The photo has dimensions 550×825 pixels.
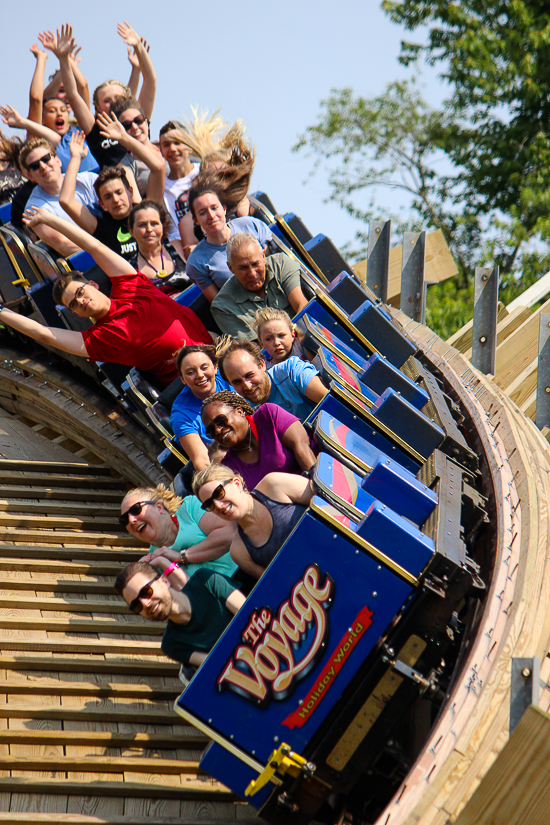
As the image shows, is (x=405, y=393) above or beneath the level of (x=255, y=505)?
above

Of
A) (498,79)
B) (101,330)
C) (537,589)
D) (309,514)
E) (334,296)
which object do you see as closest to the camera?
(309,514)

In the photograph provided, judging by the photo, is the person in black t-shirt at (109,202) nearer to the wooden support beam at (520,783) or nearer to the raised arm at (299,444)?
the raised arm at (299,444)

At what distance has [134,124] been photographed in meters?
5.00

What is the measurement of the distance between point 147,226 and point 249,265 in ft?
2.50

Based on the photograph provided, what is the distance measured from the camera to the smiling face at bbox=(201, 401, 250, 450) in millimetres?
2697

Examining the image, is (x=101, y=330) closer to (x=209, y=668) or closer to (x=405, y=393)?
(x=405, y=393)

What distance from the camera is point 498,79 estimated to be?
13.3 m

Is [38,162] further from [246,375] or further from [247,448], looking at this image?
[247,448]

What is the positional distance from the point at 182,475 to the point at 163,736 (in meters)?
1.05

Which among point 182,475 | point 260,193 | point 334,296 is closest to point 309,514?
point 182,475

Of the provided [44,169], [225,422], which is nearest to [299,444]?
[225,422]

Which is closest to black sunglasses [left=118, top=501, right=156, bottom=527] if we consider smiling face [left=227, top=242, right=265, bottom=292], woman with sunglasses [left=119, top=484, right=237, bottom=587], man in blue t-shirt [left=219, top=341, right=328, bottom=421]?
woman with sunglasses [left=119, top=484, right=237, bottom=587]

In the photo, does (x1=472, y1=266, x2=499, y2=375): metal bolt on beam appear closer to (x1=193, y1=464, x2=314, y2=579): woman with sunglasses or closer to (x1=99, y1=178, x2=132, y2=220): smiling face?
(x1=99, y1=178, x2=132, y2=220): smiling face

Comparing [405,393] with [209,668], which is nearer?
[209,668]
